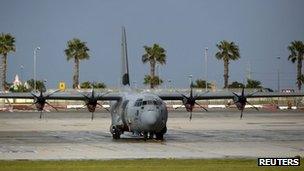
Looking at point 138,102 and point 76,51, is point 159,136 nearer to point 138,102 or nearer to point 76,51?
point 138,102

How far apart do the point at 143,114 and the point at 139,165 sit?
45.5 ft

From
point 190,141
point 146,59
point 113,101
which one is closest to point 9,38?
point 146,59

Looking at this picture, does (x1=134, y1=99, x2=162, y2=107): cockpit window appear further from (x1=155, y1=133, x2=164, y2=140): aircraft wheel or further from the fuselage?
(x1=155, y1=133, x2=164, y2=140): aircraft wheel

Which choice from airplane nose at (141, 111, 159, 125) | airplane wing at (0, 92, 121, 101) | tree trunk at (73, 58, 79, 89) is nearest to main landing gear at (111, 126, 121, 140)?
airplane wing at (0, 92, 121, 101)

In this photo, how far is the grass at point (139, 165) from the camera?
27828mm

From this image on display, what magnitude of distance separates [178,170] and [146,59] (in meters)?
126

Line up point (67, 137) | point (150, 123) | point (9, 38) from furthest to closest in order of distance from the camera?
point (9, 38), point (67, 137), point (150, 123)

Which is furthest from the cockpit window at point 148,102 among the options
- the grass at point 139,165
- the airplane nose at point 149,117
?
the grass at point 139,165

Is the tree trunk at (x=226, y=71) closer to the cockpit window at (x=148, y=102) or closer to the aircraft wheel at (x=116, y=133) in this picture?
the aircraft wheel at (x=116, y=133)

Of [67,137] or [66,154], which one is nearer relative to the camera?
[66,154]

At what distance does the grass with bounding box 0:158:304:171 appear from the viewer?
27.8 meters

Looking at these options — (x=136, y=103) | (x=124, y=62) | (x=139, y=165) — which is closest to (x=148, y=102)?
(x=136, y=103)

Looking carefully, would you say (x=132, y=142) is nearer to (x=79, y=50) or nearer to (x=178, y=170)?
(x=178, y=170)

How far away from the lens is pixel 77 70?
460ft
